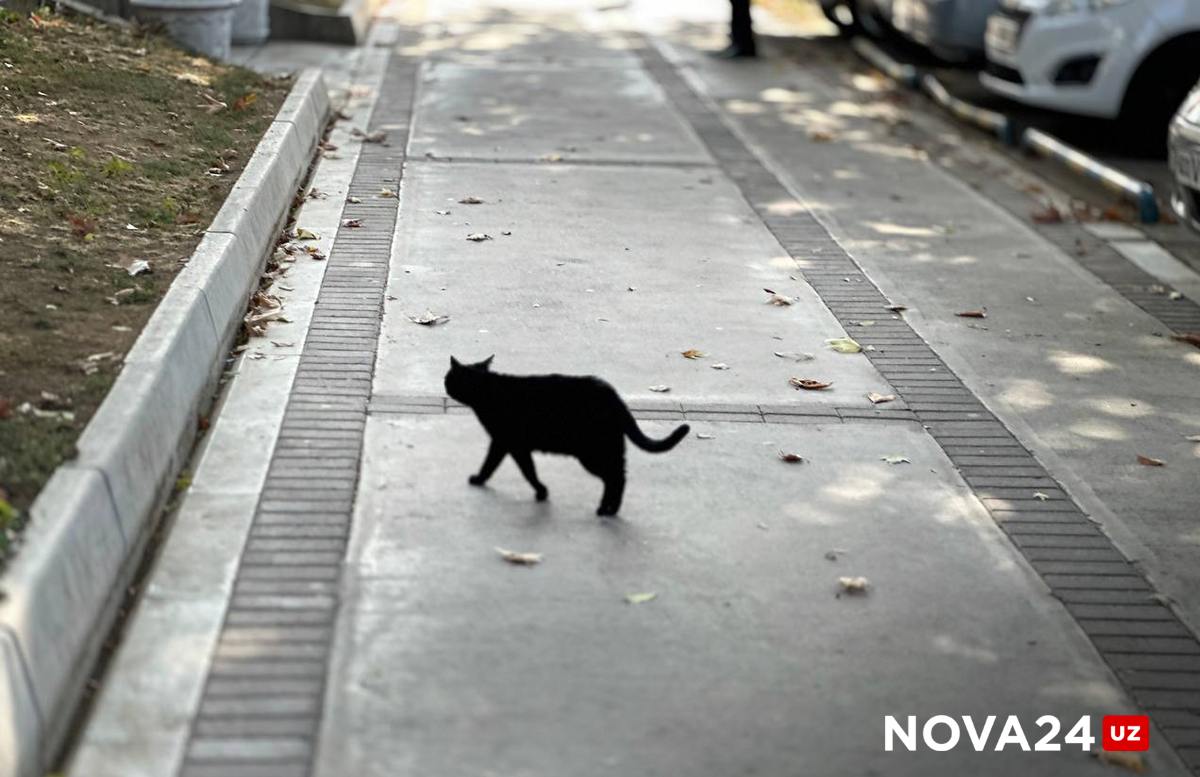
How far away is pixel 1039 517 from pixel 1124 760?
5.11 feet

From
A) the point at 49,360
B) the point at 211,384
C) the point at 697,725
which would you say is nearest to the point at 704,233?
the point at 211,384

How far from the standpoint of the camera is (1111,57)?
456 inches

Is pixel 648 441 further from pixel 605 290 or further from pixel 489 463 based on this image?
pixel 605 290

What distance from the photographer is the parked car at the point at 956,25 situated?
555 inches

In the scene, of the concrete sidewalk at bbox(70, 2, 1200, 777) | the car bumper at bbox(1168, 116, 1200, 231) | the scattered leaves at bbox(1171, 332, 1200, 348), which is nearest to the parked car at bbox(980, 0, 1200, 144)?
the car bumper at bbox(1168, 116, 1200, 231)

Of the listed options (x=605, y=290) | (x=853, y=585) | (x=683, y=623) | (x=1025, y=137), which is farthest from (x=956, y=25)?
(x=683, y=623)

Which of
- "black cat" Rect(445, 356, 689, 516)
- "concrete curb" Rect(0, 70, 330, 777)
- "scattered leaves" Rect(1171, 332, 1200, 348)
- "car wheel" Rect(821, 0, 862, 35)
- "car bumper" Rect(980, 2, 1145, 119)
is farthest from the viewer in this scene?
"car wheel" Rect(821, 0, 862, 35)

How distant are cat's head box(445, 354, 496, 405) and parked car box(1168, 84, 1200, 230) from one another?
15.6ft

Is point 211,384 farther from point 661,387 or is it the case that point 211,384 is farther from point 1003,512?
point 1003,512

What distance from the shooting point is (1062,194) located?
11.1 meters

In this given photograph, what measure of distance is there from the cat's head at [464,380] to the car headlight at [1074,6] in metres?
7.83

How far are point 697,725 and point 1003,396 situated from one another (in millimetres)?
3122

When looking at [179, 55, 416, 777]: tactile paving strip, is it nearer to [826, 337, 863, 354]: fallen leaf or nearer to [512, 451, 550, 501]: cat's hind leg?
[512, 451, 550, 501]: cat's hind leg

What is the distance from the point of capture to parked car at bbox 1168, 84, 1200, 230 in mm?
8531
